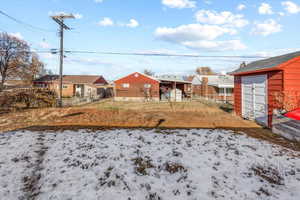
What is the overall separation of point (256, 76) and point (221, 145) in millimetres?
5484

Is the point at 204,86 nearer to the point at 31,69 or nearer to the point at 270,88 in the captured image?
the point at 270,88

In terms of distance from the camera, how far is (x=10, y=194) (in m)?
2.39

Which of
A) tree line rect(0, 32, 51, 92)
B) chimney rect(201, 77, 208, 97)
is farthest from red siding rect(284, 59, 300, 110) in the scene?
tree line rect(0, 32, 51, 92)

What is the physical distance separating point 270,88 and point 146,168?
22.3 ft

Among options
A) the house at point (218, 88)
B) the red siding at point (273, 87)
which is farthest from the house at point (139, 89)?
the red siding at point (273, 87)

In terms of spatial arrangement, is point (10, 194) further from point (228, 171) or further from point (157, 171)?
point (228, 171)

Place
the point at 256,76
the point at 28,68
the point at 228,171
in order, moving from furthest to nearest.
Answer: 1. the point at 28,68
2. the point at 256,76
3. the point at 228,171

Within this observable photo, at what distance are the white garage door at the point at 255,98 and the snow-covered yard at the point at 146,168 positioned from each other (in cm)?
328

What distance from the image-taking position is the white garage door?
7.02 metres

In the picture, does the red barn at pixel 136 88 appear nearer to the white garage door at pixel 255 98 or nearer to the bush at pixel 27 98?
the bush at pixel 27 98

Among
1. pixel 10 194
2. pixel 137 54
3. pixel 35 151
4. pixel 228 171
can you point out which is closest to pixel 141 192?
pixel 228 171

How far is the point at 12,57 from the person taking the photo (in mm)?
24484

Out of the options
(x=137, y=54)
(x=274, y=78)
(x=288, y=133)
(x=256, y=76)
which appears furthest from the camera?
(x=137, y=54)

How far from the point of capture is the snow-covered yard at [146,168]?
8.03 feet
